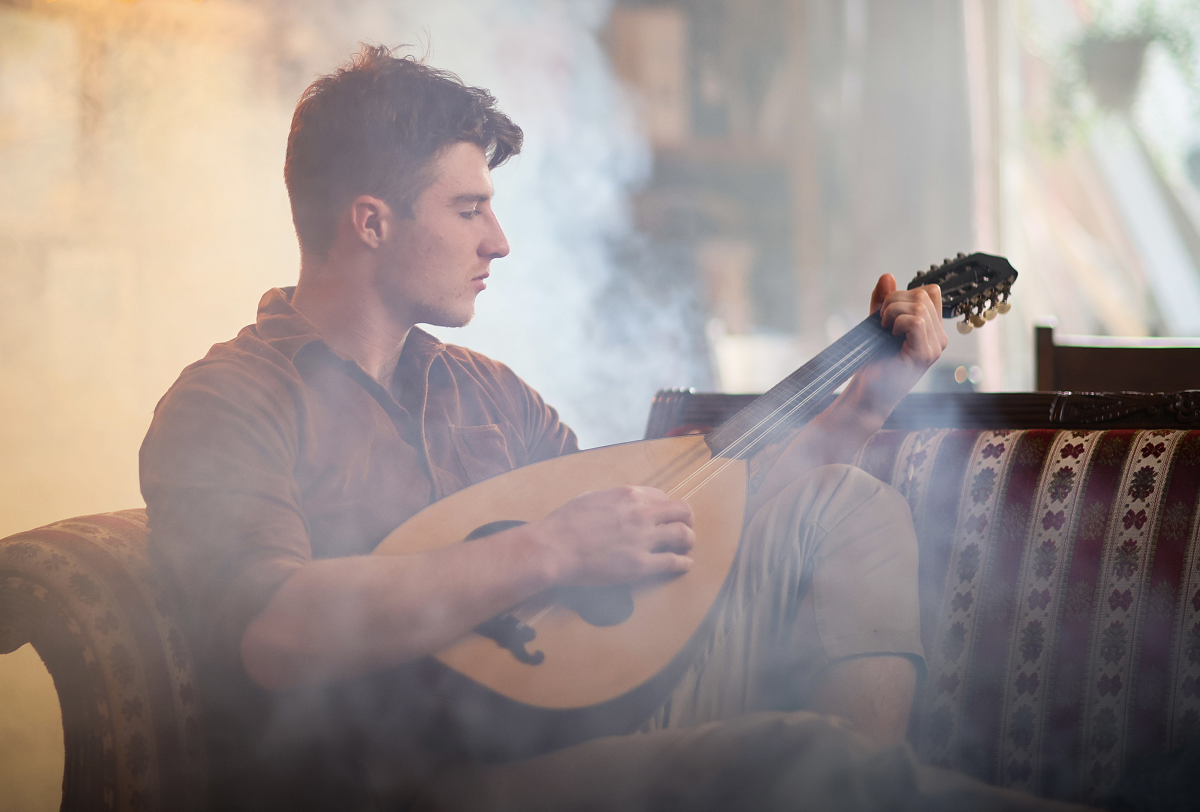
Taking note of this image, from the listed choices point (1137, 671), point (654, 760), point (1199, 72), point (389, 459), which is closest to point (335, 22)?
point (389, 459)

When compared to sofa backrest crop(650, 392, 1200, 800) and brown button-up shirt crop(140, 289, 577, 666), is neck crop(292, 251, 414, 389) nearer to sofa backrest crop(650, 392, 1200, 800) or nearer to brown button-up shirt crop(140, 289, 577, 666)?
brown button-up shirt crop(140, 289, 577, 666)

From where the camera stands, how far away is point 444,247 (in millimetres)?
994

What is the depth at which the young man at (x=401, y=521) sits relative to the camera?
30.6 inches

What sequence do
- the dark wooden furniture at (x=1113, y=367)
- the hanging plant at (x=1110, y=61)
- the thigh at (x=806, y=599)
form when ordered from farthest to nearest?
the hanging plant at (x=1110, y=61)
the dark wooden furniture at (x=1113, y=367)
the thigh at (x=806, y=599)

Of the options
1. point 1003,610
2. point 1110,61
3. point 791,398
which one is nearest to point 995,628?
point 1003,610

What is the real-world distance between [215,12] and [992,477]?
3.82ft

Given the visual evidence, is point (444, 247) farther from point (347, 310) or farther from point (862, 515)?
point (862, 515)

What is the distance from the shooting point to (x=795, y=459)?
1.12 meters

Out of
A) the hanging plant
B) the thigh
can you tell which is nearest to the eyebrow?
the thigh

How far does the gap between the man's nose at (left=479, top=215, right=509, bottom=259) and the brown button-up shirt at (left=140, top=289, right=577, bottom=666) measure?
0.42ft

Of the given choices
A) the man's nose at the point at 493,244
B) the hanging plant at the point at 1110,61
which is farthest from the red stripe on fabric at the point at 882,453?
the hanging plant at the point at 1110,61

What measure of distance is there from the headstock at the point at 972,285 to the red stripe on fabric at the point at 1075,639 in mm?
250

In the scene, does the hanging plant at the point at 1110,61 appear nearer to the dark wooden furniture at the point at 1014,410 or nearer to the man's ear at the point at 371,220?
the dark wooden furniture at the point at 1014,410

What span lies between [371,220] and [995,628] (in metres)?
0.91
